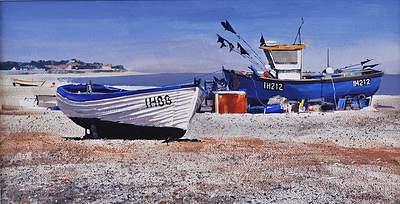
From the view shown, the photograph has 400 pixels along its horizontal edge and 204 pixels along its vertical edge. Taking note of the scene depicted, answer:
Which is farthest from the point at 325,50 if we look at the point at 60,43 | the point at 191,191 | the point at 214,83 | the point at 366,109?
the point at 60,43

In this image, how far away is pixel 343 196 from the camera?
262cm

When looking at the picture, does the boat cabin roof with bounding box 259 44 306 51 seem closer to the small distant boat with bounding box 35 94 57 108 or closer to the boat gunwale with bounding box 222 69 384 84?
the boat gunwale with bounding box 222 69 384 84

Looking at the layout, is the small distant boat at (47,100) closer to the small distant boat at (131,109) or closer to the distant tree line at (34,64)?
the small distant boat at (131,109)

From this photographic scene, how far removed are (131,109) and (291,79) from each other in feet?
2.81

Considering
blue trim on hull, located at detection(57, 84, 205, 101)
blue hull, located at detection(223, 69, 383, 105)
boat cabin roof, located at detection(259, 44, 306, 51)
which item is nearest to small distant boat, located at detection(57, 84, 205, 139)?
blue trim on hull, located at detection(57, 84, 205, 101)

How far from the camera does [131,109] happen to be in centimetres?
289

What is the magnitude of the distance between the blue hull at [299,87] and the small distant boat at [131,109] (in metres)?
0.22

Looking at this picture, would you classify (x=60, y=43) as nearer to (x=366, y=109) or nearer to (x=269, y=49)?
(x=269, y=49)

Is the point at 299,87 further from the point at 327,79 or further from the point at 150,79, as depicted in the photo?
the point at 150,79

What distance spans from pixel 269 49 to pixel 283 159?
0.56m

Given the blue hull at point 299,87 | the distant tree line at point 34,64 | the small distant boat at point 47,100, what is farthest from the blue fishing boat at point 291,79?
the small distant boat at point 47,100

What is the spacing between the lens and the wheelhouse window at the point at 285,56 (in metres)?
2.71

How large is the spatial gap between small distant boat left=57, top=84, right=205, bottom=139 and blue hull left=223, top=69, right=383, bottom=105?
0.22 meters

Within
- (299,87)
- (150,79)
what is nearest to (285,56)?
(299,87)
